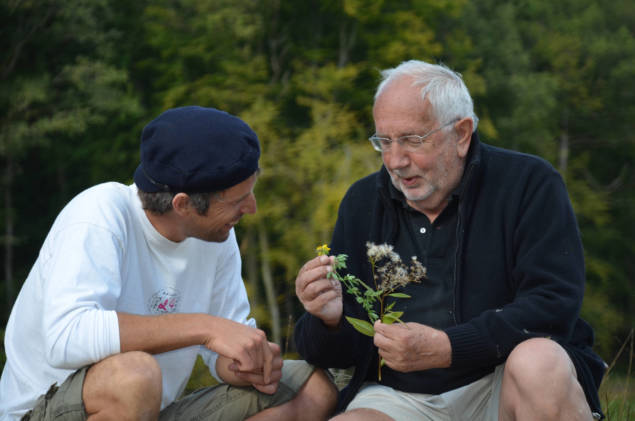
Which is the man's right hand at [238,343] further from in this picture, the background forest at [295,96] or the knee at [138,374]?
the background forest at [295,96]

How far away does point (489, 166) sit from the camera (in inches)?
136

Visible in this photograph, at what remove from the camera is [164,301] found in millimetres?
3295

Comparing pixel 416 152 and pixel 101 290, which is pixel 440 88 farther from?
pixel 101 290

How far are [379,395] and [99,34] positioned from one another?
782 inches

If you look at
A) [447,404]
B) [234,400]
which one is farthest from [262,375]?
[447,404]

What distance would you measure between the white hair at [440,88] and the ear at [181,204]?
101 centimetres

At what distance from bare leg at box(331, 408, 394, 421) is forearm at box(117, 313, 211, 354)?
2.42ft

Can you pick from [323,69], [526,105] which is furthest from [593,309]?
[323,69]

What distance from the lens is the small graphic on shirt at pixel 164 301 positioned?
327 cm

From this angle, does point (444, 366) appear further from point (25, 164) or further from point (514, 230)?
point (25, 164)

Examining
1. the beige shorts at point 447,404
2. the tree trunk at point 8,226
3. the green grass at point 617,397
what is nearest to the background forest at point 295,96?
the tree trunk at point 8,226

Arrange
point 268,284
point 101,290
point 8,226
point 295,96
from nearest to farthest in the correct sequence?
point 101,290 → point 8,226 → point 268,284 → point 295,96

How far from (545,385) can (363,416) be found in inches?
33.4

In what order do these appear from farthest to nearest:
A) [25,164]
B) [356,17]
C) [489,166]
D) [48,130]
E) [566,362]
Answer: [356,17] < [25,164] < [48,130] < [489,166] < [566,362]
